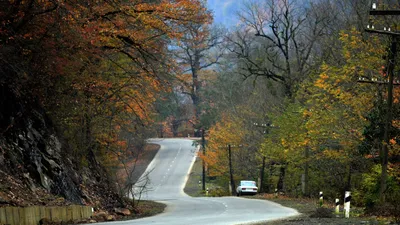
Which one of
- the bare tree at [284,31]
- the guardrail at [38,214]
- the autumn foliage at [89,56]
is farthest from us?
the bare tree at [284,31]

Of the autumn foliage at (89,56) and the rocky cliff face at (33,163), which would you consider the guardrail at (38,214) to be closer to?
the rocky cliff face at (33,163)

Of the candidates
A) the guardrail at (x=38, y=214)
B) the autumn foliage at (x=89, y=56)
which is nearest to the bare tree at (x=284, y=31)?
the autumn foliage at (x=89, y=56)

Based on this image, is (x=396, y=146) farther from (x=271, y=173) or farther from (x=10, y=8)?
(x=271, y=173)

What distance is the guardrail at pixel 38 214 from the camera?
476 inches

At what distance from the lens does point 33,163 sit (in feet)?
56.2

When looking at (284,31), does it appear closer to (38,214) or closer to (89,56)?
(89,56)

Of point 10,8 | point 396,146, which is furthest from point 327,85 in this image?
point 10,8

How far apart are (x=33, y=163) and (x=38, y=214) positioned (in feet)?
13.0

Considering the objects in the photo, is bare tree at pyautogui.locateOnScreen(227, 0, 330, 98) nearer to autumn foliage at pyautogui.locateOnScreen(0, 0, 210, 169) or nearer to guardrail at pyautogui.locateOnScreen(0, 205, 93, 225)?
autumn foliage at pyautogui.locateOnScreen(0, 0, 210, 169)

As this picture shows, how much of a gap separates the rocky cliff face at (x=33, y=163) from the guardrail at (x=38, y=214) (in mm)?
461

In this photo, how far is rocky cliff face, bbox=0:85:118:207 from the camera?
1497cm

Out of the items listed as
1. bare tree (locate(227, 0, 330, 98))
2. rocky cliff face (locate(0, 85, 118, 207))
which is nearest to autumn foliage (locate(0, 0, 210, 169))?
rocky cliff face (locate(0, 85, 118, 207))

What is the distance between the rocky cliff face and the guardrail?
46 centimetres

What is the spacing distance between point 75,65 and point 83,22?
1.71 m
